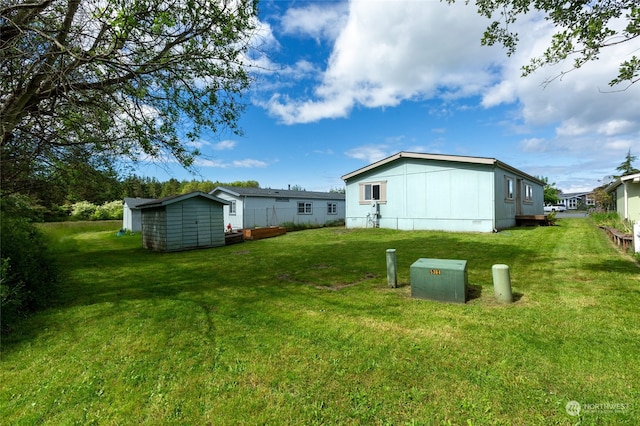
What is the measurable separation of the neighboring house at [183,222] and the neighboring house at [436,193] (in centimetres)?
839

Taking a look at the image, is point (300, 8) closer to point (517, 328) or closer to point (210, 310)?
point (210, 310)

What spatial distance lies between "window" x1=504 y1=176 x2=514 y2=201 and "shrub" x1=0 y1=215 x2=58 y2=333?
17.6 m

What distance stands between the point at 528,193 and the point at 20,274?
23.7m

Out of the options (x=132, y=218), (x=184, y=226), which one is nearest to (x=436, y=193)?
(x=184, y=226)

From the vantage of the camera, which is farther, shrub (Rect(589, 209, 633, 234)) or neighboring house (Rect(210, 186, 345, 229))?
neighboring house (Rect(210, 186, 345, 229))

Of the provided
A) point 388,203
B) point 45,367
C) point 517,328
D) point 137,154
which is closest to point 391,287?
point 517,328

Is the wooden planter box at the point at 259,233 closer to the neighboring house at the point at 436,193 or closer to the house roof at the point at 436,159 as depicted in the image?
the neighboring house at the point at 436,193

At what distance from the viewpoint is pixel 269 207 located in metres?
21.5

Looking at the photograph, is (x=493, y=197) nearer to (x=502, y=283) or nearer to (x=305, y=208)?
(x=502, y=283)

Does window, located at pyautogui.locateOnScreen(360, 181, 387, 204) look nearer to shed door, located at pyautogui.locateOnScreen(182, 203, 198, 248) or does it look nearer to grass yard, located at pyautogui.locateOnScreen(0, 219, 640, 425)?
shed door, located at pyautogui.locateOnScreen(182, 203, 198, 248)

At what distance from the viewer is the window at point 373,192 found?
56.0ft

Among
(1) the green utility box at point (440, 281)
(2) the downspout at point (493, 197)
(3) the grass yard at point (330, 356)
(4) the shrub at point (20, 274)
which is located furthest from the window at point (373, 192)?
(4) the shrub at point (20, 274)

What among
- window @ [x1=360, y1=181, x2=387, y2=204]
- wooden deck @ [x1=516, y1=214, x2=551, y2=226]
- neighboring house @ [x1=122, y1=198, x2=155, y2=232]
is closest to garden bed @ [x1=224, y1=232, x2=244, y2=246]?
window @ [x1=360, y1=181, x2=387, y2=204]

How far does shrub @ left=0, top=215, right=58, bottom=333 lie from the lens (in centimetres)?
420
